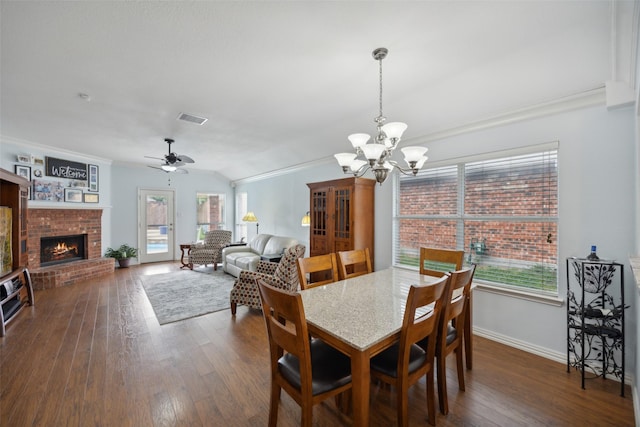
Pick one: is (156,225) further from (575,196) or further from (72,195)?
(575,196)

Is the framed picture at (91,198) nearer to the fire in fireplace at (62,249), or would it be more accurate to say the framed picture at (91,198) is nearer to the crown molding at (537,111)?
the fire in fireplace at (62,249)

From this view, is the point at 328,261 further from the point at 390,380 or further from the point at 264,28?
the point at 264,28

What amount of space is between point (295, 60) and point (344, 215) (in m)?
2.27

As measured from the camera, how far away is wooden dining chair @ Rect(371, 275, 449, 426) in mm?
1470

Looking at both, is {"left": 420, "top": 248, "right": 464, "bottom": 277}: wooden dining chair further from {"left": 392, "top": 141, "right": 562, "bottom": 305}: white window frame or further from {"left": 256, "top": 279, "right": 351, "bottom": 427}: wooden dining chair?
{"left": 256, "top": 279, "right": 351, "bottom": 427}: wooden dining chair

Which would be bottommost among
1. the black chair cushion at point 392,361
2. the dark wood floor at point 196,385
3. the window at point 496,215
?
the dark wood floor at point 196,385

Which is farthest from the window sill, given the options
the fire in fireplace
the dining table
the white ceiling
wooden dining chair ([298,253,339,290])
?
the fire in fireplace

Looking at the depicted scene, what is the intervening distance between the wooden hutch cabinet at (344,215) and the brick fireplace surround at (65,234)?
4.69 metres

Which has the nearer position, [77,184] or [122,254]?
[77,184]

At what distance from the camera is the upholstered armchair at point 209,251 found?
6.22 m

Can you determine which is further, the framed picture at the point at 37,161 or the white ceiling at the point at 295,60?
the framed picture at the point at 37,161

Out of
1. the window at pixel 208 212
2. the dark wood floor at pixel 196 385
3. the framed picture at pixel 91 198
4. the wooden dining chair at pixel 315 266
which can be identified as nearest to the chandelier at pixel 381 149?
the wooden dining chair at pixel 315 266

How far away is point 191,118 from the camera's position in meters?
3.65

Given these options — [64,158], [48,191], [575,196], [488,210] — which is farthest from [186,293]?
[575,196]
